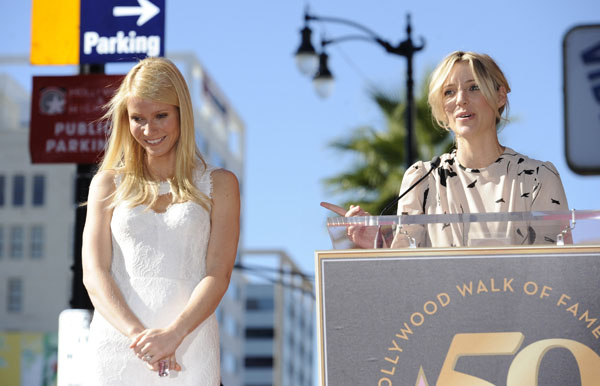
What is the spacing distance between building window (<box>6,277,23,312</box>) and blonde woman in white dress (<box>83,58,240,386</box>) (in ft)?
236

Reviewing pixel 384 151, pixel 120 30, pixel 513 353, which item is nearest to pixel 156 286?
pixel 513 353

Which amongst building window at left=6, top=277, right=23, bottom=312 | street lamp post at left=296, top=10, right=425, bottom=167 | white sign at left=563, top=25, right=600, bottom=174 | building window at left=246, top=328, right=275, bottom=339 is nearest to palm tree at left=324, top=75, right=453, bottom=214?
street lamp post at left=296, top=10, right=425, bottom=167

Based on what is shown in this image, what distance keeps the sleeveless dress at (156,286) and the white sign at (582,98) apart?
137 centimetres

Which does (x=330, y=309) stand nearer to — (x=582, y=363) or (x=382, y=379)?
(x=382, y=379)

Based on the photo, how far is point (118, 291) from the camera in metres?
3.65

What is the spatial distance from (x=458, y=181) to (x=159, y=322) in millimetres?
1150

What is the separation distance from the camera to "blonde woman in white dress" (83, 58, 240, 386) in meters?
3.56

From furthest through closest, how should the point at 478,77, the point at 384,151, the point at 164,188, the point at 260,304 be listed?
the point at 260,304, the point at 384,151, the point at 164,188, the point at 478,77

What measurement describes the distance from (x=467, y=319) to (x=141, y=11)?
3677mm

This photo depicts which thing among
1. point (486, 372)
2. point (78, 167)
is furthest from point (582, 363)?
point (78, 167)

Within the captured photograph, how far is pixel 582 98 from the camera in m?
3.09

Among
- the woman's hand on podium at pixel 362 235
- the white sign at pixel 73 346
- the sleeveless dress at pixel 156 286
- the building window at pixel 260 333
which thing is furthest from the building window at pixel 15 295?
the building window at pixel 260 333

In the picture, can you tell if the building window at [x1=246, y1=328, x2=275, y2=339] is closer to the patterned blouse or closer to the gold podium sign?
the patterned blouse

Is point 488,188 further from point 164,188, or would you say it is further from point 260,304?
point 260,304
